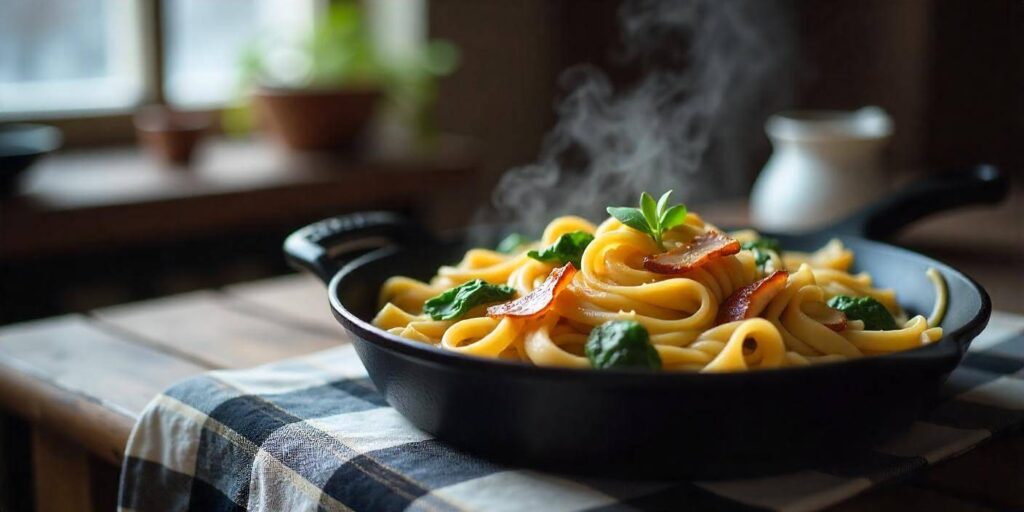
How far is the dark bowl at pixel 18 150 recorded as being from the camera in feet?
7.66

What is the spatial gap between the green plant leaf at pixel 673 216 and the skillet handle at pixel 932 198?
62 centimetres

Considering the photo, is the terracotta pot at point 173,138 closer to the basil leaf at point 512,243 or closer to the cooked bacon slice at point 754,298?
the basil leaf at point 512,243

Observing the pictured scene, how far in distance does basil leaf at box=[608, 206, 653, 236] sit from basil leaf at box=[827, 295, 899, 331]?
211 millimetres

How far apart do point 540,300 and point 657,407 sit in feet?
0.69

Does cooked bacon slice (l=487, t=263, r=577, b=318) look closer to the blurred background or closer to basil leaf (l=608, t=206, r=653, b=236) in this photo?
basil leaf (l=608, t=206, r=653, b=236)

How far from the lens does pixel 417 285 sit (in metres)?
1.22

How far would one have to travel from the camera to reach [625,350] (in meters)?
0.86

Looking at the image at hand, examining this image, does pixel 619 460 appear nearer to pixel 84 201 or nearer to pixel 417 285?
pixel 417 285

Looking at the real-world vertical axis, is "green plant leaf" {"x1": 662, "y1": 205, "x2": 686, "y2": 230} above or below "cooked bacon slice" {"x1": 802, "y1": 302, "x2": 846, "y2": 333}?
above

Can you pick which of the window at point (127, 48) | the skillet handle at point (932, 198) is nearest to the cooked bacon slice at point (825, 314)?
the skillet handle at point (932, 198)

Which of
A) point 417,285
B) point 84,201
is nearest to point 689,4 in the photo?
point 84,201

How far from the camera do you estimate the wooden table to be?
3.13ft

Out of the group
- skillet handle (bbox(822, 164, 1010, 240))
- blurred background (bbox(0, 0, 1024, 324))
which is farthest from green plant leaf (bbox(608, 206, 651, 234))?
blurred background (bbox(0, 0, 1024, 324))

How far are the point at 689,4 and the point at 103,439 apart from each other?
2.99 meters
